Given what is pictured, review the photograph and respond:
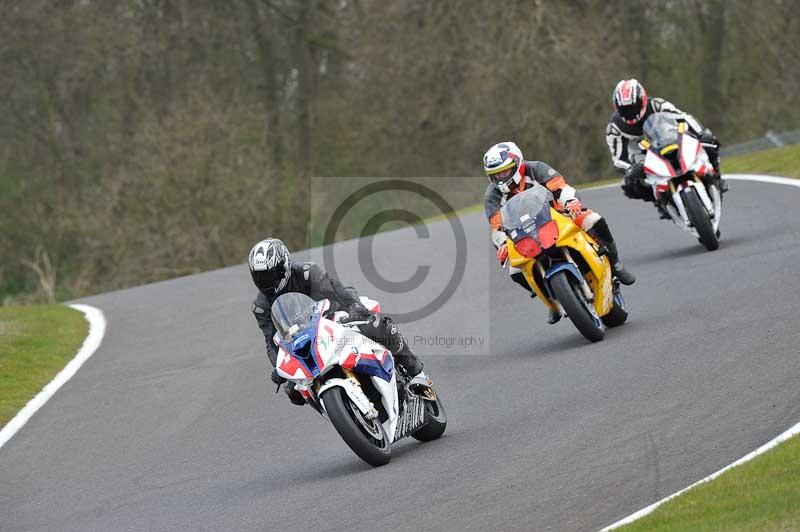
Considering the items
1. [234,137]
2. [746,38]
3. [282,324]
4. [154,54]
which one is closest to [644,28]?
[746,38]

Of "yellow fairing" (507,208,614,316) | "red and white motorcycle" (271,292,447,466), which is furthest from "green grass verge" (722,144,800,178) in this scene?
"red and white motorcycle" (271,292,447,466)

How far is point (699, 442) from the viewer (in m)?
8.02

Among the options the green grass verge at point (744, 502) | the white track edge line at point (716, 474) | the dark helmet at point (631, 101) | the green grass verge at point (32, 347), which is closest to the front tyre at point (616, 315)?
the dark helmet at point (631, 101)

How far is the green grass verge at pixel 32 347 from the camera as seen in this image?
1422 centimetres

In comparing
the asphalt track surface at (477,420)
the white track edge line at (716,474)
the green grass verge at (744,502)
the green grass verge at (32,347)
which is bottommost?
the green grass verge at (32,347)

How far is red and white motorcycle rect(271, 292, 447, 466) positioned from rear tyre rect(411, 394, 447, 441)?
414 mm

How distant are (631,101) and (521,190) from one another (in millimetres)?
3238

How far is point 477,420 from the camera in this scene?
10148 mm

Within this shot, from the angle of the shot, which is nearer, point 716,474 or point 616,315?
point 716,474

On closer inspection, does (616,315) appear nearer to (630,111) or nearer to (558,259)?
(558,259)

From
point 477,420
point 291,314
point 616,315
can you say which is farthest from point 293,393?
point 616,315

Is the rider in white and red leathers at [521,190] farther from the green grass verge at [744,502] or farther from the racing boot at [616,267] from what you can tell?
the green grass verge at [744,502]

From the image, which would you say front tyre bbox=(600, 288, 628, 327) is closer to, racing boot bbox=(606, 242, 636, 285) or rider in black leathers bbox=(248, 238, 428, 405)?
racing boot bbox=(606, 242, 636, 285)

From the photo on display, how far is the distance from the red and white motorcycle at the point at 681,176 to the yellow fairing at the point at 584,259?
2.99 m
